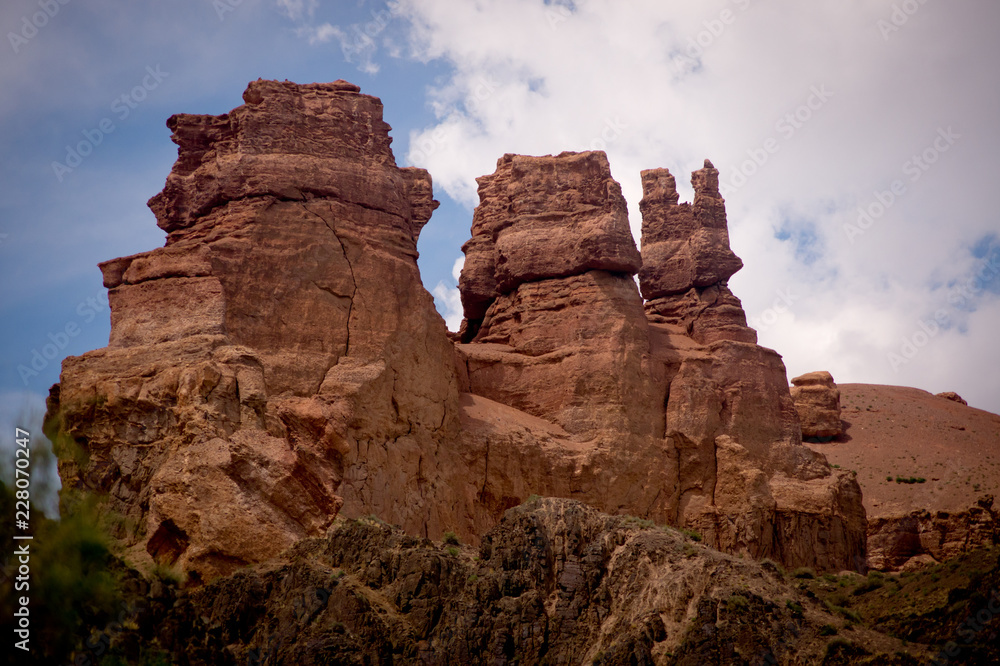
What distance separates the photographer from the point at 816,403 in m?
73.2

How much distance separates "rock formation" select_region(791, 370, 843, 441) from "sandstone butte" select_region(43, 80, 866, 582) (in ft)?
78.7

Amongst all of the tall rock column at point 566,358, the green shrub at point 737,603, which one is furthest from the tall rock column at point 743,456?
the green shrub at point 737,603

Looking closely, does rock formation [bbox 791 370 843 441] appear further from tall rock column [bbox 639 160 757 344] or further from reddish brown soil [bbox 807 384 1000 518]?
tall rock column [bbox 639 160 757 344]

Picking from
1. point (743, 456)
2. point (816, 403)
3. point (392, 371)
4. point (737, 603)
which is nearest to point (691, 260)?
point (743, 456)

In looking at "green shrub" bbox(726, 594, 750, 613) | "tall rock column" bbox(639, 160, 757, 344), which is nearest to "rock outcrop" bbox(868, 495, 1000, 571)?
"tall rock column" bbox(639, 160, 757, 344)

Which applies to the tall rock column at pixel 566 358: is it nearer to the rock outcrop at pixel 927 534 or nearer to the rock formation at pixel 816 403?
the rock outcrop at pixel 927 534

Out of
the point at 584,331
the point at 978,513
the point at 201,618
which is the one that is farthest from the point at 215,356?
the point at 978,513

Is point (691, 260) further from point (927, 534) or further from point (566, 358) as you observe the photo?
point (927, 534)

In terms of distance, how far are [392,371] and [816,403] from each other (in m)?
41.4

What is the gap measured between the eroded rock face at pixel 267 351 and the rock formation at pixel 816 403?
37.9 metres

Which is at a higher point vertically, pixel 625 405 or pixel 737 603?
pixel 625 405

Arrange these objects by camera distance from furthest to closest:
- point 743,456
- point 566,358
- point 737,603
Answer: point 743,456 → point 566,358 → point 737,603

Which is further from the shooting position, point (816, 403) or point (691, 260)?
point (816, 403)

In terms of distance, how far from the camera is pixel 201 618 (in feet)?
100
